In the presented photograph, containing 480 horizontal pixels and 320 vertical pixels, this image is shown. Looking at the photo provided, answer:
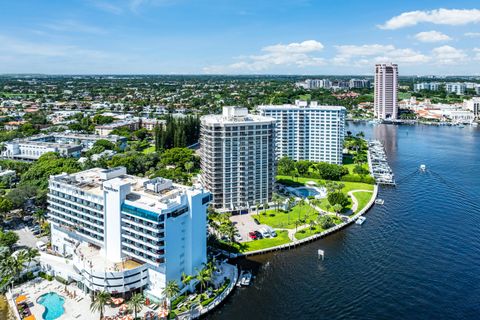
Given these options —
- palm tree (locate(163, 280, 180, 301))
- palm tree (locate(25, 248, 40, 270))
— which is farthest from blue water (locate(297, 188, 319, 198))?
palm tree (locate(25, 248, 40, 270))

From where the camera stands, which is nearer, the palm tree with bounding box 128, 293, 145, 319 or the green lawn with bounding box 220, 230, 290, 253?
the palm tree with bounding box 128, 293, 145, 319

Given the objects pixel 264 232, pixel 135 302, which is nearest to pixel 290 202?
pixel 264 232

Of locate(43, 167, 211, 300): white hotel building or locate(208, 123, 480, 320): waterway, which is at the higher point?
locate(43, 167, 211, 300): white hotel building

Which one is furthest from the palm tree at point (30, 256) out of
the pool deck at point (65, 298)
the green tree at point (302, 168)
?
the green tree at point (302, 168)

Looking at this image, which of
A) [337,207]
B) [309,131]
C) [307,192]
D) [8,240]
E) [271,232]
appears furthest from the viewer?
[309,131]

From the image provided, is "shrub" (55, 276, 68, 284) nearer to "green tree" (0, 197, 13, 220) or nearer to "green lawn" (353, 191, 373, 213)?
"green tree" (0, 197, 13, 220)

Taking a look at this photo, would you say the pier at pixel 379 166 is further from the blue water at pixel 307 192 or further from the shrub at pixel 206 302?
the shrub at pixel 206 302

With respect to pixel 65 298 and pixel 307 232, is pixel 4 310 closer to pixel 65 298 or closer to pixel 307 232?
pixel 65 298
